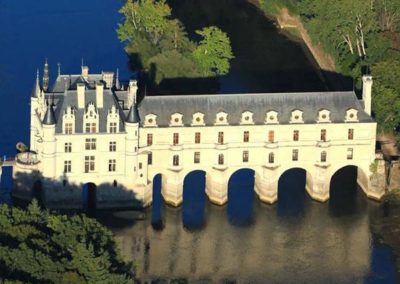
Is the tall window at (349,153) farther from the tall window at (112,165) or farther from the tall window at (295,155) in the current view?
the tall window at (112,165)

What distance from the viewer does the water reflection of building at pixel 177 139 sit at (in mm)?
122062

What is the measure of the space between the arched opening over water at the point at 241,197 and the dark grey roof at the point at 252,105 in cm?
693

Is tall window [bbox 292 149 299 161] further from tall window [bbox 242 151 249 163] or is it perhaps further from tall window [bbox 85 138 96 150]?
tall window [bbox 85 138 96 150]

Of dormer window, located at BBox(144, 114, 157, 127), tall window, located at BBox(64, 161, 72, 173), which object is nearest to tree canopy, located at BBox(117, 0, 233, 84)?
dormer window, located at BBox(144, 114, 157, 127)

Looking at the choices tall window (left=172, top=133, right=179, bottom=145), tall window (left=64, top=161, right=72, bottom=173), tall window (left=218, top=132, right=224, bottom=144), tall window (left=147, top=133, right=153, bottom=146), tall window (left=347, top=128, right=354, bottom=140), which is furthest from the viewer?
tall window (left=347, top=128, right=354, bottom=140)

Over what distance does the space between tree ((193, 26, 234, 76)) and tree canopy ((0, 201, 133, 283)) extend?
45.9 metres

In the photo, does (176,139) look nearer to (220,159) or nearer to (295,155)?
(220,159)

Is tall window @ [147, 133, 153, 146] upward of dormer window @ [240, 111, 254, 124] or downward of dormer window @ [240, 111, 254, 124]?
downward

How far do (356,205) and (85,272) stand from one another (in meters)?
33.4

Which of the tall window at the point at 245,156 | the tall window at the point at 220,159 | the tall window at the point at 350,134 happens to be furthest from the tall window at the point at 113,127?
the tall window at the point at 350,134

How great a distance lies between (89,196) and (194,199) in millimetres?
8492

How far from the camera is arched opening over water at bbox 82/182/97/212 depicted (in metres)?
124

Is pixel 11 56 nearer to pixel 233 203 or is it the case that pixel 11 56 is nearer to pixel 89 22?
pixel 89 22

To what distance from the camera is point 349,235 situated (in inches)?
4801
